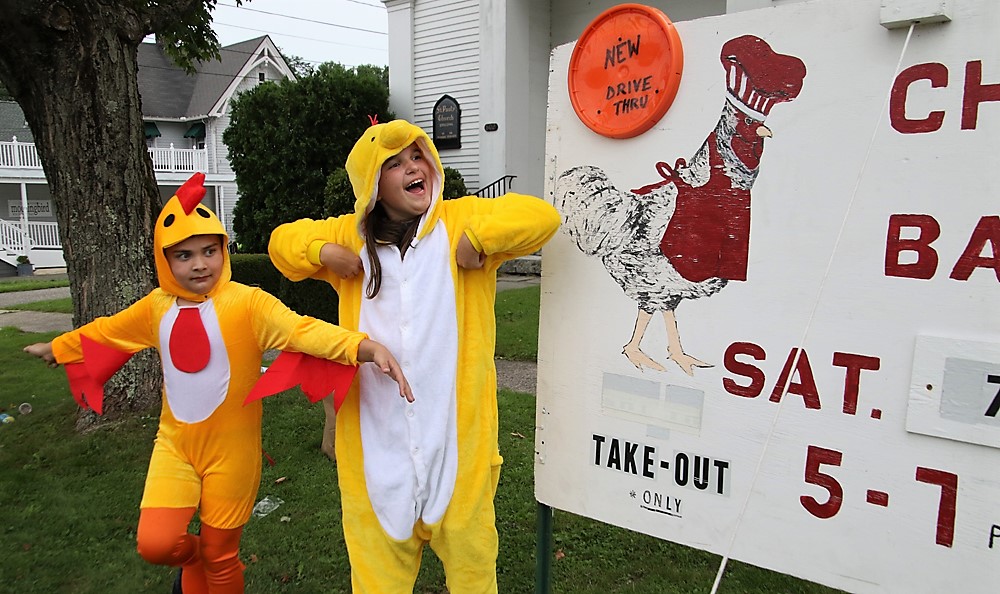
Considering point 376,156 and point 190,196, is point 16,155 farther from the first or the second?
point 376,156

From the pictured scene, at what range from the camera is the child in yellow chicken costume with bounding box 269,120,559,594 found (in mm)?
1890

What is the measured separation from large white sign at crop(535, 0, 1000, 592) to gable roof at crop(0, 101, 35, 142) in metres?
32.8

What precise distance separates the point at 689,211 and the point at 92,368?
7.24 ft

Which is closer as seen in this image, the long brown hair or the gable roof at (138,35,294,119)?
the long brown hair

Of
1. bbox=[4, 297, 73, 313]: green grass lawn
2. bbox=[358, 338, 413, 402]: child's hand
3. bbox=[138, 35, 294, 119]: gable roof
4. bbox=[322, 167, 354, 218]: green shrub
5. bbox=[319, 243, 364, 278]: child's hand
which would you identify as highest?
bbox=[138, 35, 294, 119]: gable roof

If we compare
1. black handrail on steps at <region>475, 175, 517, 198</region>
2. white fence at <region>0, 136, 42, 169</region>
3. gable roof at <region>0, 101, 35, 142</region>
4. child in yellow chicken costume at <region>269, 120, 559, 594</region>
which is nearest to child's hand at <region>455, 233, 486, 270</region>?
child in yellow chicken costume at <region>269, 120, 559, 594</region>

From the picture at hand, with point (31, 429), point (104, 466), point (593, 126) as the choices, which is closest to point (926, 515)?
point (593, 126)

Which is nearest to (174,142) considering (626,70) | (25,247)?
(25,247)

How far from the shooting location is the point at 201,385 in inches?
92.0

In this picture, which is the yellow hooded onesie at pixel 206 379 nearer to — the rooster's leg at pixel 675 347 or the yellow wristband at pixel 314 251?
the yellow wristband at pixel 314 251

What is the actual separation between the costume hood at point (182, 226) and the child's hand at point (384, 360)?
2.58 feet

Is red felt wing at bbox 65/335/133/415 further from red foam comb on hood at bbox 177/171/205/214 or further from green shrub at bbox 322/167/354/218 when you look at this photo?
green shrub at bbox 322/167/354/218

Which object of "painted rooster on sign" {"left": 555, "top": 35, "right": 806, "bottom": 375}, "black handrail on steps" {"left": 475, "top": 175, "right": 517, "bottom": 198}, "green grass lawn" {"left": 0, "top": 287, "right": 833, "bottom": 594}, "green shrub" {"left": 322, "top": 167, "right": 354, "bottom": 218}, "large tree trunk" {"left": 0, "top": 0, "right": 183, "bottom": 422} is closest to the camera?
"painted rooster on sign" {"left": 555, "top": 35, "right": 806, "bottom": 375}

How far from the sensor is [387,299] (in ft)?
6.42
